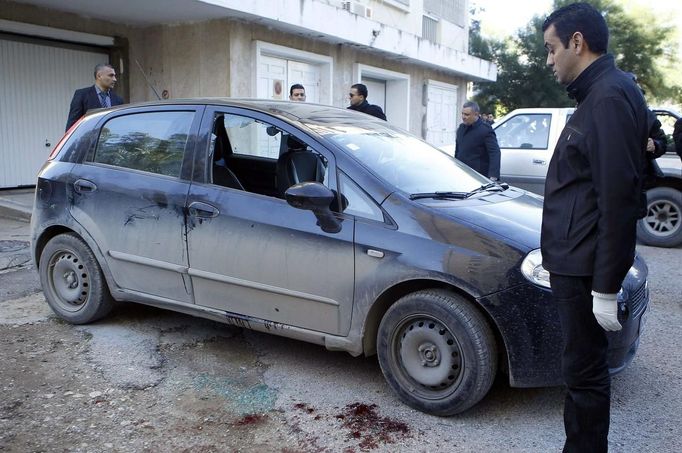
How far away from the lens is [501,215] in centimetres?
335

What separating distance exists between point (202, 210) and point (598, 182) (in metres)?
2.40

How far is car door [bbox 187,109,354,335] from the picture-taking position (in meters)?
3.38

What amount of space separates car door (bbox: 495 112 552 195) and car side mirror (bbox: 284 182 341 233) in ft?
18.8

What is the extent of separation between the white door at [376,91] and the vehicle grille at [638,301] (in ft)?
37.9

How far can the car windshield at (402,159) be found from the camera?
11.7 ft

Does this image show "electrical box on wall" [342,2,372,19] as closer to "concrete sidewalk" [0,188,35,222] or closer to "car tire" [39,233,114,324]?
"concrete sidewalk" [0,188,35,222]

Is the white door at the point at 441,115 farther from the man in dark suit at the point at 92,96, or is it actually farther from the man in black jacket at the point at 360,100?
the man in dark suit at the point at 92,96

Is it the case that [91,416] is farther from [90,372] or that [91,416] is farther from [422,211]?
[422,211]

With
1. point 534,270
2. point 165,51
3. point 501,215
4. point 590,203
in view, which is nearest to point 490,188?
point 501,215

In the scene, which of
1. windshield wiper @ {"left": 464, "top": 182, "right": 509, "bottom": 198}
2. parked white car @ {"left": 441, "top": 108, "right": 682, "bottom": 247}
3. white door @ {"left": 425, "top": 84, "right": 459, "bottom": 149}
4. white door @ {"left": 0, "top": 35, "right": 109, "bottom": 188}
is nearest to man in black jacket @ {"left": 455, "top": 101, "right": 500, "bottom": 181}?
parked white car @ {"left": 441, "top": 108, "right": 682, "bottom": 247}

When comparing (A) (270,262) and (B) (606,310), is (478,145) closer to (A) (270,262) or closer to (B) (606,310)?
(A) (270,262)

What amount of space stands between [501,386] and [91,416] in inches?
91.1

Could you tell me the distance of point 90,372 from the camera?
12.1ft

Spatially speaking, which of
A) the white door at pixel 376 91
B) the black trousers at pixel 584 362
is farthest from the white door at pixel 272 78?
the black trousers at pixel 584 362
